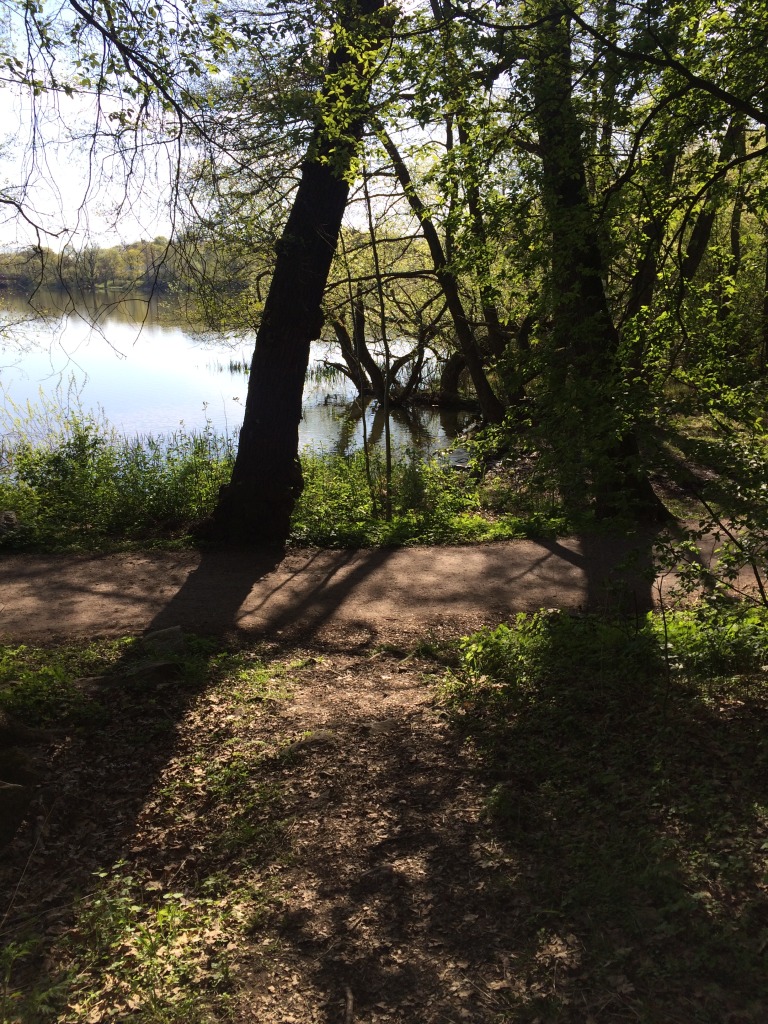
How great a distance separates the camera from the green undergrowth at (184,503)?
8586 millimetres

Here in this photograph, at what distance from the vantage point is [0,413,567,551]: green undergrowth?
8586 mm

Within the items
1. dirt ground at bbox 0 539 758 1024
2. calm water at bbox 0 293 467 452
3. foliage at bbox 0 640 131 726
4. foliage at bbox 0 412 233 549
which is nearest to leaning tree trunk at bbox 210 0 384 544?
foliage at bbox 0 412 233 549

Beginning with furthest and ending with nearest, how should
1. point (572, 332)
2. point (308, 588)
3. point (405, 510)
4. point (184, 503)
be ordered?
point (405, 510), point (184, 503), point (308, 588), point (572, 332)

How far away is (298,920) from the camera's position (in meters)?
2.93

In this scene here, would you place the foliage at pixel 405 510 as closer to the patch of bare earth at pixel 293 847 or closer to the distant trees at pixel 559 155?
the distant trees at pixel 559 155

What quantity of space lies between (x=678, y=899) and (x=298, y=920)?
151cm

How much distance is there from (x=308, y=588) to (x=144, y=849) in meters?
3.84

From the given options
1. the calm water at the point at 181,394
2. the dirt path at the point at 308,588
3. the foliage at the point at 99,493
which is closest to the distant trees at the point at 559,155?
the dirt path at the point at 308,588

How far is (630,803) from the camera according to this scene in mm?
3355

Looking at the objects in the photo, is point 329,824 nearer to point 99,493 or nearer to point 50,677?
point 50,677

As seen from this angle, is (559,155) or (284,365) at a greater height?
(559,155)

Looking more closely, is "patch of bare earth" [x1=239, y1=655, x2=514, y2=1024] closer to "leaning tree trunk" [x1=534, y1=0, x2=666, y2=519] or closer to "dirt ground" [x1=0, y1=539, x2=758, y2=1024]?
"dirt ground" [x1=0, y1=539, x2=758, y2=1024]

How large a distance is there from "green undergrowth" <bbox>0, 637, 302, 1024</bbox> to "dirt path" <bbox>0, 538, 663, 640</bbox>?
3.43 ft

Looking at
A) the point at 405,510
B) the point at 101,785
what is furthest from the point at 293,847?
the point at 405,510
